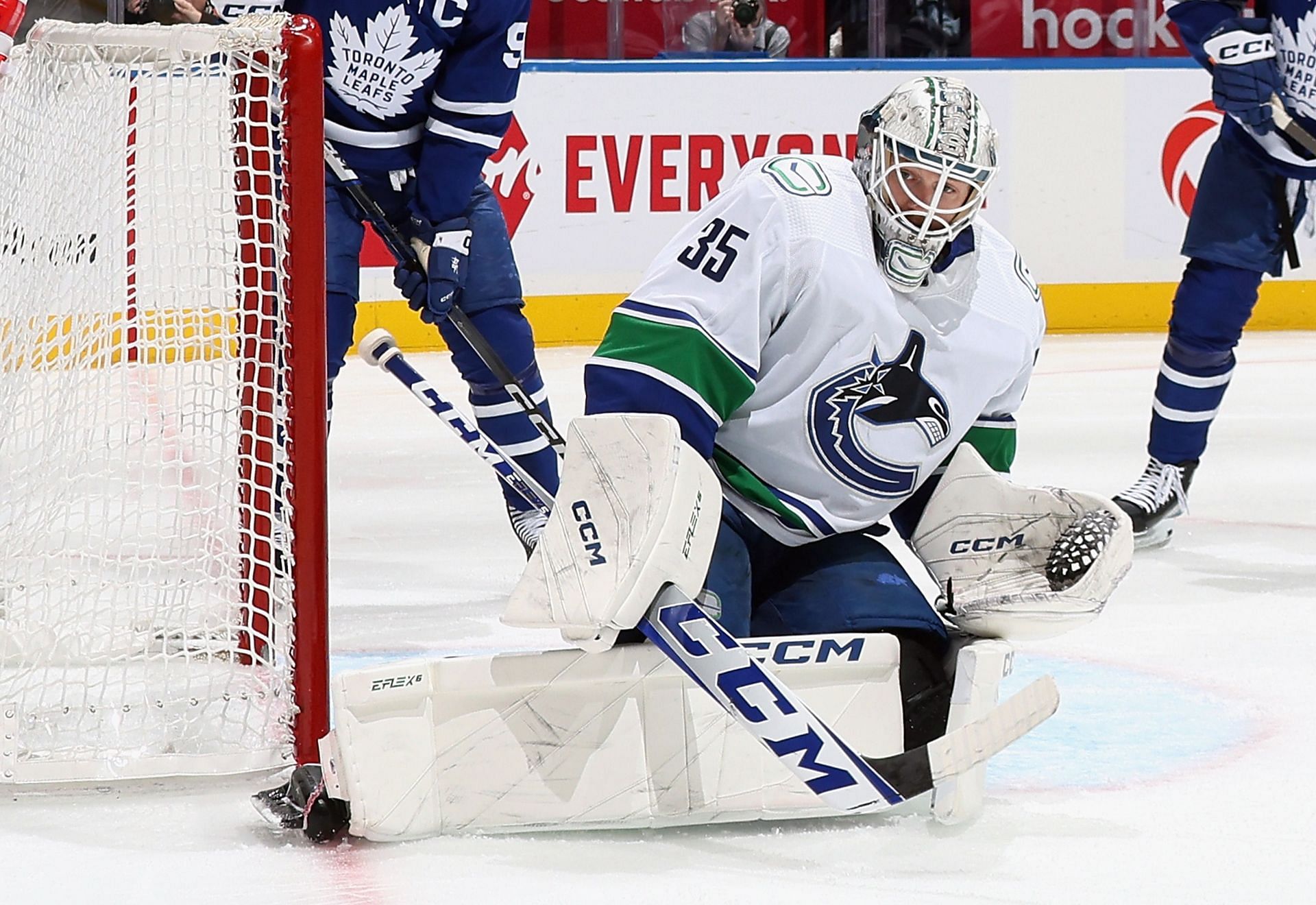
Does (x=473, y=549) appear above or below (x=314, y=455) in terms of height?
below

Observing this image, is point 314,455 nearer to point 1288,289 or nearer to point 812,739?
point 812,739

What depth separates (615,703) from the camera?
1.74 metres

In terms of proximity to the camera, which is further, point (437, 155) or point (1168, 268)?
point (1168, 268)

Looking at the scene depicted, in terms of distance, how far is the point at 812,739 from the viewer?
64.2 inches

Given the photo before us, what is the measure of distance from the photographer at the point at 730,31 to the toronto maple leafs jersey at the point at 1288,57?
2778 mm

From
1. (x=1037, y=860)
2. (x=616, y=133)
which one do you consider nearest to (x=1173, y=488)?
(x=1037, y=860)

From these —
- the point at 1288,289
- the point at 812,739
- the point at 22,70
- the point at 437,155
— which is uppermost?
the point at 22,70

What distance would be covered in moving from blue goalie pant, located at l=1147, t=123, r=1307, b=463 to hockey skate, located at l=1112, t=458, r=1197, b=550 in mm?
25

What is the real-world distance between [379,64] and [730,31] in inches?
132

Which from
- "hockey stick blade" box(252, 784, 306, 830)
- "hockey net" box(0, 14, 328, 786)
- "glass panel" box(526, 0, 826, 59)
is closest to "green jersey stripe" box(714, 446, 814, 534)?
"hockey net" box(0, 14, 328, 786)

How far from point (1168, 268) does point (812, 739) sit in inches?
191

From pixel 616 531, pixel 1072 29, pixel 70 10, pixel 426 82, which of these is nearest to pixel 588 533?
pixel 616 531

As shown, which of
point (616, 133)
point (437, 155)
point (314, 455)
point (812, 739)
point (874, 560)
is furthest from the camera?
point (616, 133)

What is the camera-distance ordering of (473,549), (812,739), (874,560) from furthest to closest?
(473,549) < (874,560) < (812,739)
